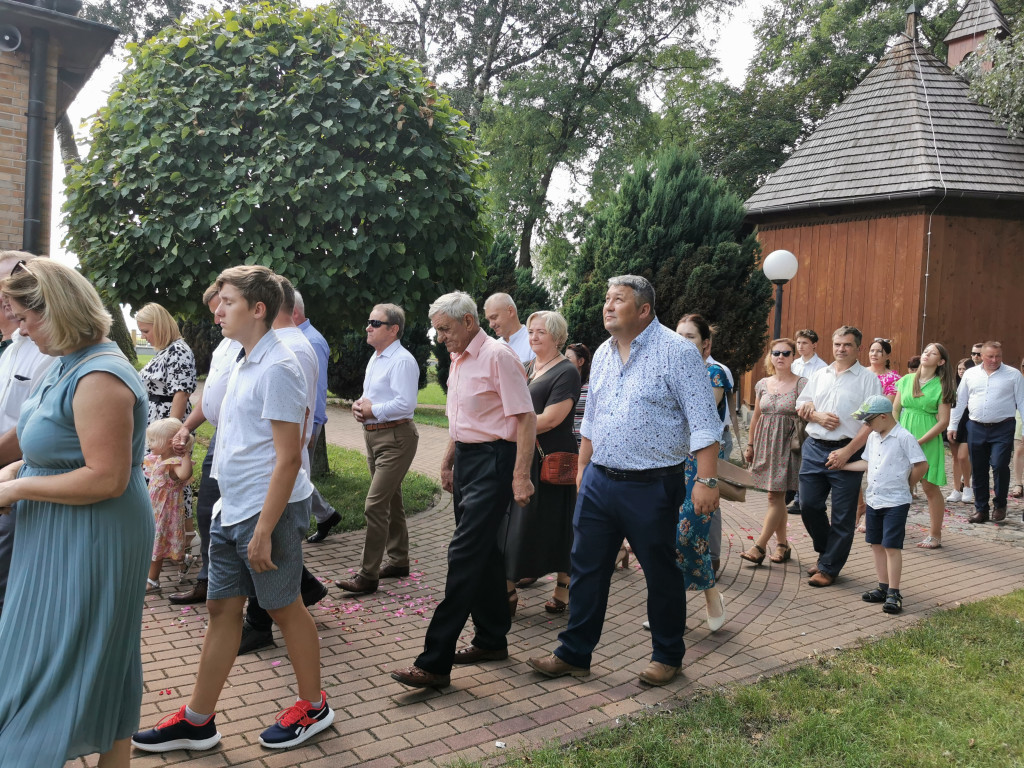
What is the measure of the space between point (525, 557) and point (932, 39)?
2932 centimetres

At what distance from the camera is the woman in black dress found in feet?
16.7

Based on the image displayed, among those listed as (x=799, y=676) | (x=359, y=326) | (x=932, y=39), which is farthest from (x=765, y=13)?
(x=799, y=676)

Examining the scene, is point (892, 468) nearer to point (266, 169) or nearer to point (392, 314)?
point (392, 314)

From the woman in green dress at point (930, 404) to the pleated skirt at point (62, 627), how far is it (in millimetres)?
7891

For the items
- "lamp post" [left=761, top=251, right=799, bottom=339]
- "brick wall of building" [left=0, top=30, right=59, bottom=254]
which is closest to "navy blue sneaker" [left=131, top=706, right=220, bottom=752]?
"brick wall of building" [left=0, top=30, right=59, bottom=254]

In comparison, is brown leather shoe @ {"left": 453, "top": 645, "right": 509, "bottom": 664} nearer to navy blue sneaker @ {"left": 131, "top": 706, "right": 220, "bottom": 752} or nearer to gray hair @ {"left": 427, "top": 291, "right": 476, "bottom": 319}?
navy blue sneaker @ {"left": 131, "top": 706, "right": 220, "bottom": 752}

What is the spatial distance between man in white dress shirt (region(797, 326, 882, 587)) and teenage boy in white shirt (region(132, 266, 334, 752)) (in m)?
4.44

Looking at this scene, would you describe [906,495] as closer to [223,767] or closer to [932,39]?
[223,767]

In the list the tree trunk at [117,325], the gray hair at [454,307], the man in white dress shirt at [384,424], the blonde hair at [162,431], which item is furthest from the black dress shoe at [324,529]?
the gray hair at [454,307]

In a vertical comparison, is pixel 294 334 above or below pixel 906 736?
above

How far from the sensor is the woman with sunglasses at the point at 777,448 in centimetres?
693

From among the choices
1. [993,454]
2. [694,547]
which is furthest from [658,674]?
[993,454]

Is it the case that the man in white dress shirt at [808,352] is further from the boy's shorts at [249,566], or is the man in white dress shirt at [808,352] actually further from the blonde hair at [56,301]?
the blonde hair at [56,301]

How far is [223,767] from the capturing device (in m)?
3.33
